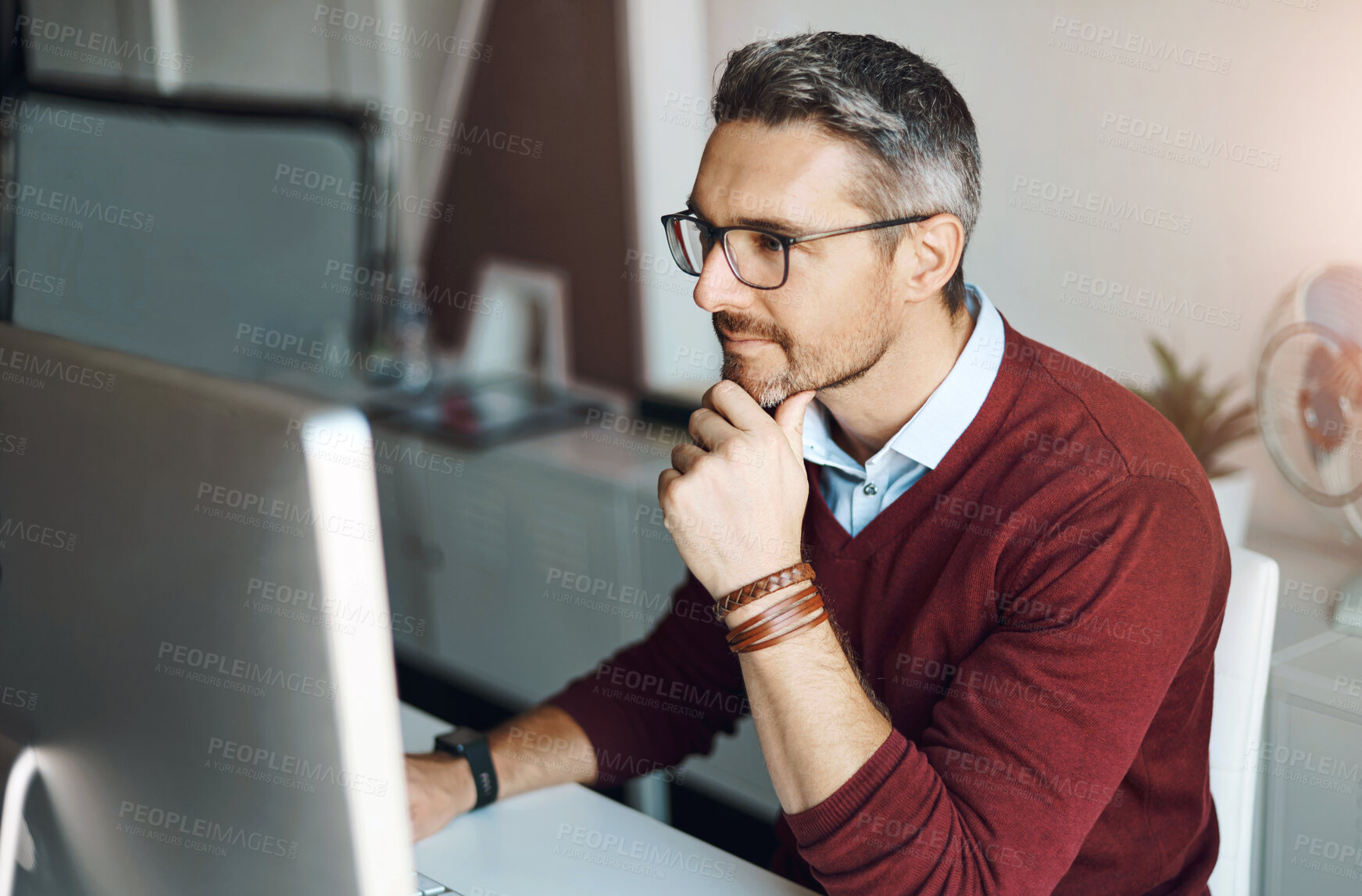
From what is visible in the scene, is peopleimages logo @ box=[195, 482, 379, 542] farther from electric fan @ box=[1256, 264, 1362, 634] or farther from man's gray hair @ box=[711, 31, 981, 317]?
electric fan @ box=[1256, 264, 1362, 634]

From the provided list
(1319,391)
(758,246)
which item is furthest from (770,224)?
(1319,391)

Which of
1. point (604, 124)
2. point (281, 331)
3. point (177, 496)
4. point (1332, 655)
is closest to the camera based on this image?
point (177, 496)

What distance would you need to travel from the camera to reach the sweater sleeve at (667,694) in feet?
4.34

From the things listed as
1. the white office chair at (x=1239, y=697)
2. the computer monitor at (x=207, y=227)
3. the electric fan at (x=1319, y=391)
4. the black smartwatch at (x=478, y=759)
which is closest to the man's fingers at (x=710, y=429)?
the black smartwatch at (x=478, y=759)

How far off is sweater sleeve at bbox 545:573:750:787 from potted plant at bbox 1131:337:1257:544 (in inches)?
31.2

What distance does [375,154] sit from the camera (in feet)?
9.68

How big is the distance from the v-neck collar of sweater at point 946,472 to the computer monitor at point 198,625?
2.13 ft

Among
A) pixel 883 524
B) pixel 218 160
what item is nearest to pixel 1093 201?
pixel 883 524

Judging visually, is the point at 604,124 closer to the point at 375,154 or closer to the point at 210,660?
the point at 375,154

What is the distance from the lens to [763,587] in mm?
1040

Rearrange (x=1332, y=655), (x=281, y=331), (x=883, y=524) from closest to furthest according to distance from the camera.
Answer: (x=883, y=524)
(x=1332, y=655)
(x=281, y=331)

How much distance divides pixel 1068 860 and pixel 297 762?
0.68 meters

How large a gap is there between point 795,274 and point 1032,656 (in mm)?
425

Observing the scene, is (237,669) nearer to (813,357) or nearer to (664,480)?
(664,480)
